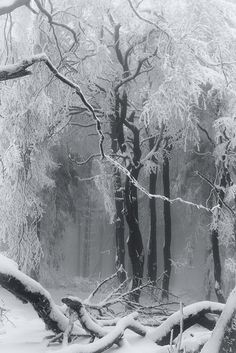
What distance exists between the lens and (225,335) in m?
3.70

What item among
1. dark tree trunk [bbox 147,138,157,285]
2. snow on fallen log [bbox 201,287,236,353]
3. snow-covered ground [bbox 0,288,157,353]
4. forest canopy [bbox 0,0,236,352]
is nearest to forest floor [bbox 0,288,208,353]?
snow-covered ground [bbox 0,288,157,353]

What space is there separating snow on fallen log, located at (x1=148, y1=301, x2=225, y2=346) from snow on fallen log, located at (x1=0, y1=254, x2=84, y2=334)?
0.76 metres

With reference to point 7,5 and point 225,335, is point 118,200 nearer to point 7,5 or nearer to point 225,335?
point 7,5

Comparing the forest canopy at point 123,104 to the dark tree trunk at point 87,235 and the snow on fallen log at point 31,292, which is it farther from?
the dark tree trunk at point 87,235

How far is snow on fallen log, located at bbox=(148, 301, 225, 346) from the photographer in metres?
4.69

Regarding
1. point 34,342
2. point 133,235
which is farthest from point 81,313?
point 133,235

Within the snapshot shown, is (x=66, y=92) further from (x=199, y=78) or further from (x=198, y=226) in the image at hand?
(x=198, y=226)

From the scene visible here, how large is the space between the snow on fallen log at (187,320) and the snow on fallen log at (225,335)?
102 centimetres

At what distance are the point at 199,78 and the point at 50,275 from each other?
13.5 meters

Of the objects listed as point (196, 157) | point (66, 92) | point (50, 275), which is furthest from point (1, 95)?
point (50, 275)

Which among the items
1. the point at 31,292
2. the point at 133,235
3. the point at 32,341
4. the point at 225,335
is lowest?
the point at 32,341

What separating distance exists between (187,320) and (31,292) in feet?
5.54

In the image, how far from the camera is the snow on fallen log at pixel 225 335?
3660mm

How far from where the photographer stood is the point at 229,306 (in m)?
3.79
